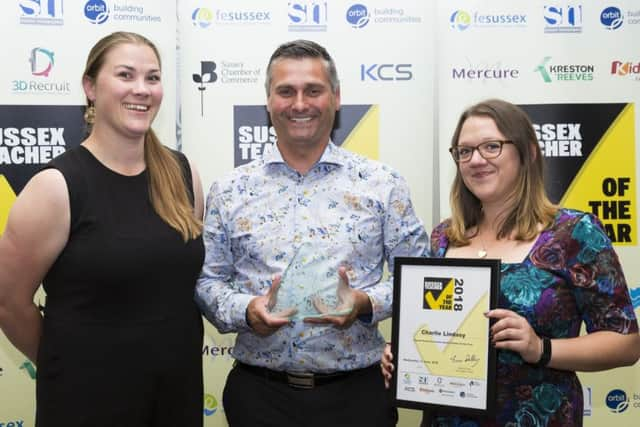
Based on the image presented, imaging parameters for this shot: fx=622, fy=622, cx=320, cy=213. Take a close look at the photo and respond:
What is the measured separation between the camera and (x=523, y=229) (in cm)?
197

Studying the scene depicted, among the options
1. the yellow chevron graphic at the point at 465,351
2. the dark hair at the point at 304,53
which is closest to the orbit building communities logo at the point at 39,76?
the dark hair at the point at 304,53

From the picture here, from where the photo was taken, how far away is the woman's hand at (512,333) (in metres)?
1.78

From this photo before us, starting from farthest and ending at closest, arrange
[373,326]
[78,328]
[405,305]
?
[373,326] → [78,328] → [405,305]

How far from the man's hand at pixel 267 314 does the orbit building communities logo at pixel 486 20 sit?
2290 millimetres

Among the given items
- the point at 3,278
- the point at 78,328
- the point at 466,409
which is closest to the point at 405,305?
the point at 466,409

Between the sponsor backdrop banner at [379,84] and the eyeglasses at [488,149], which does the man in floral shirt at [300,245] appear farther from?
the sponsor backdrop banner at [379,84]

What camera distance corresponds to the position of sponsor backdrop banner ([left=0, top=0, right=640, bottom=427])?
366 centimetres

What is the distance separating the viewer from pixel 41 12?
364cm

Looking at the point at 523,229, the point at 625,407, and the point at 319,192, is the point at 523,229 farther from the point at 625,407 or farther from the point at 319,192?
the point at 625,407

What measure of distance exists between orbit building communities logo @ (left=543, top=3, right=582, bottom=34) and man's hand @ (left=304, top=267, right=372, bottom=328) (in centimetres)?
241

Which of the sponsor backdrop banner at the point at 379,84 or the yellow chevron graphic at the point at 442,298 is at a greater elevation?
the sponsor backdrop banner at the point at 379,84

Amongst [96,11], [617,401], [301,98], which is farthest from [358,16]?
[617,401]

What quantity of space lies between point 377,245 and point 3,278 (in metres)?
1.33

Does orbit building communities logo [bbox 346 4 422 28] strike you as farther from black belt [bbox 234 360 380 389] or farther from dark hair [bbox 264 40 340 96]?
black belt [bbox 234 360 380 389]
